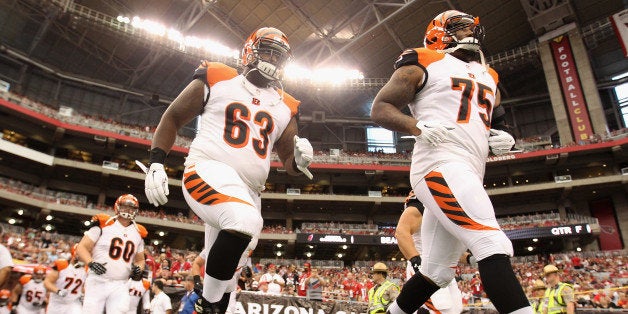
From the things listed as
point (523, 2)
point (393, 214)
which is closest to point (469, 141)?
point (523, 2)

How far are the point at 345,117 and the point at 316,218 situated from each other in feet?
35.8

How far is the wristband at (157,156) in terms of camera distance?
319 centimetres

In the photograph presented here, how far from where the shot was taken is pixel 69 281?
6.63 meters

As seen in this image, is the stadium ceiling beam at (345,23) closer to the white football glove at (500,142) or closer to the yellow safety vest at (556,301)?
the yellow safety vest at (556,301)

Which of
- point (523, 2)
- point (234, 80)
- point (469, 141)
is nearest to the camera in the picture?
point (469, 141)

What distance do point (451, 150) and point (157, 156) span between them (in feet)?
6.92

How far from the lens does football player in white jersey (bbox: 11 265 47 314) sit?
6.97 m

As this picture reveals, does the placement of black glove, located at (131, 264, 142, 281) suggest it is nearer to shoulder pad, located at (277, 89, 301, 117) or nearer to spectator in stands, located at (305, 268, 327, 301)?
shoulder pad, located at (277, 89, 301, 117)

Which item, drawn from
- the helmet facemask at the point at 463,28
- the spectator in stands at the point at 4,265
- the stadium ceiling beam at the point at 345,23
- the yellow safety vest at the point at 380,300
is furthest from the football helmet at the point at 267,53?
the stadium ceiling beam at the point at 345,23

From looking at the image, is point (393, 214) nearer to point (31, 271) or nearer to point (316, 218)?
point (316, 218)

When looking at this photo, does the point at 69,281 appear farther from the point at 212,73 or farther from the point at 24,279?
the point at 212,73

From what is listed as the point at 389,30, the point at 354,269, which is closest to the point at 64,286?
the point at 354,269

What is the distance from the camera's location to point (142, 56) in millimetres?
34656

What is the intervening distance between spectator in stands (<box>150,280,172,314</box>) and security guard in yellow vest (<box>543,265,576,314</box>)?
6.54 meters
